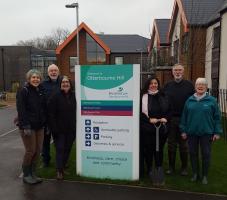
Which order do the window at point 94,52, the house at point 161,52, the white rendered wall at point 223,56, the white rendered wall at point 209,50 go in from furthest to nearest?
the window at point 94,52
the house at point 161,52
the white rendered wall at point 209,50
the white rendered wall at point 223,56

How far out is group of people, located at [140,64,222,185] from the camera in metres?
5.54

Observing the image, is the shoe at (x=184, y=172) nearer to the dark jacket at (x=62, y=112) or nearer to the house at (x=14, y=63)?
the dark jacket at (x=62, y=112)

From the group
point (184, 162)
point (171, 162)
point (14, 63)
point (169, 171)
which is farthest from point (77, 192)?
point (14, 63)

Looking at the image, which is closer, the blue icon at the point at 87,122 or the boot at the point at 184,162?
the blue icon at the point at 87,122

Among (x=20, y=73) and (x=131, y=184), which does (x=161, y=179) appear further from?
(x=20, y=73)

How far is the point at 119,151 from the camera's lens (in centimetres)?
593

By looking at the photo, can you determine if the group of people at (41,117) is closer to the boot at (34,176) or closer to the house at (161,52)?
the boot at (34,176)

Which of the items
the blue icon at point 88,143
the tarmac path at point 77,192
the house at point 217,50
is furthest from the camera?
the house at point 217,50

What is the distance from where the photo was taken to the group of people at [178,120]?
554 cm

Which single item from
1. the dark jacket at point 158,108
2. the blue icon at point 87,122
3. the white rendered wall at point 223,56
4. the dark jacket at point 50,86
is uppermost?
the white rendered wall at point 223,56

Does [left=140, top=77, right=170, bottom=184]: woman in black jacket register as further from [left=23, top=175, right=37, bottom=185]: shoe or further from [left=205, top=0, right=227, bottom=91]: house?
[left=205, top=0, right=227, bottom=91]: house

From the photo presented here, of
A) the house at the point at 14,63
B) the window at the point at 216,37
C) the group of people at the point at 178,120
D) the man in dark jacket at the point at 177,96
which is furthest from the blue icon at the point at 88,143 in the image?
the house at the point at 14,63

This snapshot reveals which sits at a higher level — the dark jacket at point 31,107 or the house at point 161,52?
the house at point 161,52

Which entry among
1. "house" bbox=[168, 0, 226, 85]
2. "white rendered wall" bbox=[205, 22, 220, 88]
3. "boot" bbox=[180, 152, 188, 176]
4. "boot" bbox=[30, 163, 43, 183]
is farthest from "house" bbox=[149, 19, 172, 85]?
"boot" bbox=[30, 163, 43, 183]
